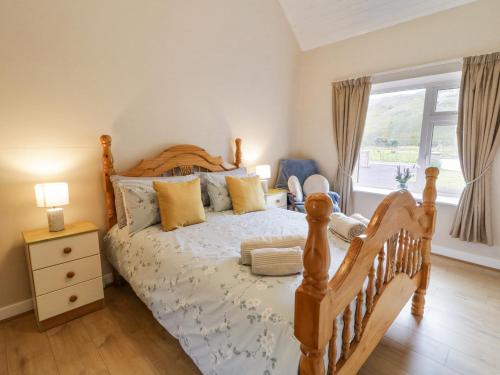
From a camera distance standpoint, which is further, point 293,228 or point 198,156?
point 198,156

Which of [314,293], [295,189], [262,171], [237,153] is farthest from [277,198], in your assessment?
[314,293]

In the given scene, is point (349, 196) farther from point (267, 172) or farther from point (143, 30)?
→ point (143, 30)

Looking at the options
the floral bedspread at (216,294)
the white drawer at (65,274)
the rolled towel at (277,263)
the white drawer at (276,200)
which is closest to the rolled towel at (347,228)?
the floral bedspread at (216,294)

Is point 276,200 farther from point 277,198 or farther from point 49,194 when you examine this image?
point 49,194

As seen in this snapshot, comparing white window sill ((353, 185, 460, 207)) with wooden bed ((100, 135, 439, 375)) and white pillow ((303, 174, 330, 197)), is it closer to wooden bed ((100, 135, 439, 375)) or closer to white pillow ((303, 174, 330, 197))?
white pillow ((303, 174, 330, 197))

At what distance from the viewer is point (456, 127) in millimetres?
2943

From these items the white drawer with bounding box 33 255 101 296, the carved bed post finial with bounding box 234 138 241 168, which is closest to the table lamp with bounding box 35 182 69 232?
the white drawer with bounding box 33 255 101 296

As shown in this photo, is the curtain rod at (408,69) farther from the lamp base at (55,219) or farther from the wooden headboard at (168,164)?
the lamp base at (55,219)

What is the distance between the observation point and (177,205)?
2.17 meters

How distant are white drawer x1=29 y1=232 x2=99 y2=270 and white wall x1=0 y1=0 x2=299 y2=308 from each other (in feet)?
1.26

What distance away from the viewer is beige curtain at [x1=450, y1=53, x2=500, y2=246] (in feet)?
8.54

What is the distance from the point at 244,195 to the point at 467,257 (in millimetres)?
2563

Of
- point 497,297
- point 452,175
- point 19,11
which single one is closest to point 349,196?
point 452,175

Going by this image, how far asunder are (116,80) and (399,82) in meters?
3.17
